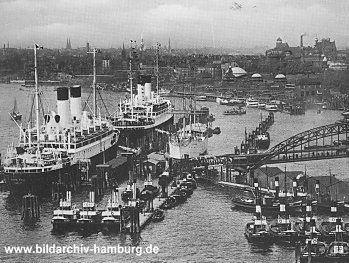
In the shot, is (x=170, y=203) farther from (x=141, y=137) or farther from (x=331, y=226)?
(x=141, y=137)

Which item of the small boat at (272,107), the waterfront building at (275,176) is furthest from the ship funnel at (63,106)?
the small boat at (272,107)

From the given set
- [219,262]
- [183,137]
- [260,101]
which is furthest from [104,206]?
[260,101]

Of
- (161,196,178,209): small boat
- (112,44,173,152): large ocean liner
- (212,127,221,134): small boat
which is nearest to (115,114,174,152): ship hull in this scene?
(112,44,173,152): large ocean liner

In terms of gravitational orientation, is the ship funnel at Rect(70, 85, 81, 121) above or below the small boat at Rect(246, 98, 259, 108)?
above

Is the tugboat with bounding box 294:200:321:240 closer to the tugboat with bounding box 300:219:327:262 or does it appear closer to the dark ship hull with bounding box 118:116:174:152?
the tugboat with bounding box 300:219:327:262

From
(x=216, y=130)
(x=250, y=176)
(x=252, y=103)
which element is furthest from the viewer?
(x=252, y=103)

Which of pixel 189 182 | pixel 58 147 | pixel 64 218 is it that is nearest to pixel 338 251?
pixel 64 218

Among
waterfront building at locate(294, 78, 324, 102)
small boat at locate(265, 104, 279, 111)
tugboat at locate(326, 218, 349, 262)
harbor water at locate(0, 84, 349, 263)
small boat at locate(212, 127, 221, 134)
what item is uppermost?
waterfront building at locate(294, 78, 324, 102)
